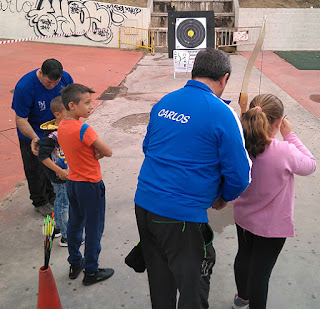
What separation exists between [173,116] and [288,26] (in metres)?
16.9

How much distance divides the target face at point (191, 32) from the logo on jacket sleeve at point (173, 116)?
9099 millimetres

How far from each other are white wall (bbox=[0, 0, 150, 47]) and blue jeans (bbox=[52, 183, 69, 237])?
14.5 m

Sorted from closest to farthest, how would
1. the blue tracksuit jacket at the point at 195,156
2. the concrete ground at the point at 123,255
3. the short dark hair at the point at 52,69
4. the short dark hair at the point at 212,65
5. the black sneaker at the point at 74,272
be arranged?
the blue tracksuit jacket at the point at 195,156 → the short dark hair at the point at 212,65 → the concrete ground at the point at 123,255 → the black sneaker at the point at 74,272 → the short dark hair at the point at 52,69

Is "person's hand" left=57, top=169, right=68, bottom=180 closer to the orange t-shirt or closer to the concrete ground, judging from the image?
the orange t-shirt

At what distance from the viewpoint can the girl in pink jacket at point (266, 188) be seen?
238cm

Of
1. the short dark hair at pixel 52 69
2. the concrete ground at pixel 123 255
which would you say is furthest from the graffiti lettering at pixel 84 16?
the short dark hair at pixel 52 69

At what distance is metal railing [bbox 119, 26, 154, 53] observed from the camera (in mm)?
16938

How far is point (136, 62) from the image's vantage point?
47.2 ft

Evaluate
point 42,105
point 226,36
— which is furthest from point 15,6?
point 42,105

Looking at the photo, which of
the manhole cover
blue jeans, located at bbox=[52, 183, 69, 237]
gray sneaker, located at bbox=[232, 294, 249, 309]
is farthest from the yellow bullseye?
gray sneaker, located at bbox=[232, 294, 249, 309]

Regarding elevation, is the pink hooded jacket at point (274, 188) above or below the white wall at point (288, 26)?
below

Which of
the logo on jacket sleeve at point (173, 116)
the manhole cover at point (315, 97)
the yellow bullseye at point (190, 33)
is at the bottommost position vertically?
the manhole cover at point (315, 97)

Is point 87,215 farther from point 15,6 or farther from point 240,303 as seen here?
point 15,6

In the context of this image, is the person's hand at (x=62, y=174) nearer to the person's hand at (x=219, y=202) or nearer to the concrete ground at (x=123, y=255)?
the concrete ground at (x=123, y=255)
